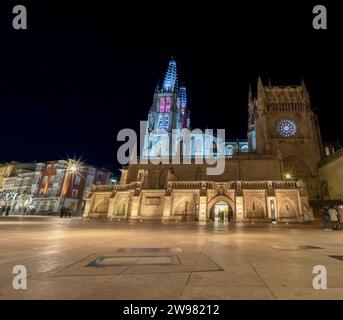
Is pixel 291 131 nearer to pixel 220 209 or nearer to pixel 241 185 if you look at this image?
pixel 220 209

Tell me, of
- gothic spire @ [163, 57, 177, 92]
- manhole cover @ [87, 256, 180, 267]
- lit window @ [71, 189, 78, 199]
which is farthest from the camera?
gothic spire @ [163, 57, 177, 92]

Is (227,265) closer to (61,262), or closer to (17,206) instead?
(61,262)

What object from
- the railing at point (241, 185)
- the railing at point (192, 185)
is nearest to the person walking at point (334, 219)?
the railing at point (241, 185)

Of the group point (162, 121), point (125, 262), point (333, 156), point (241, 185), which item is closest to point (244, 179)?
point (241, 185)

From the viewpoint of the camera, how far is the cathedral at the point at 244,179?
1120 inches

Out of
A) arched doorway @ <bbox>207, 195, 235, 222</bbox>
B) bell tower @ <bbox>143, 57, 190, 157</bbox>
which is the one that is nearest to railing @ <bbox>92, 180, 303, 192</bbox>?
arched doorway @ <bbox>207, 195, 235, 222</bbox>

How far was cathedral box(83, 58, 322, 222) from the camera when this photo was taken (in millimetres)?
28453

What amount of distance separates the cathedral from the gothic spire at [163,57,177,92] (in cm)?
2993

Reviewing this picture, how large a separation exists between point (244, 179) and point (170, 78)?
6384cm

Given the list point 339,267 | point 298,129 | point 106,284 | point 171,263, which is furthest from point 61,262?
point 298,129

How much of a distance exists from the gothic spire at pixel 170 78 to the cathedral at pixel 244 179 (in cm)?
2993

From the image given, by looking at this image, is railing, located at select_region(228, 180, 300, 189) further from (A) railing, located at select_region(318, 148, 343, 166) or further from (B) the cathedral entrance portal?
(A) railing, located at select_region(318, 148, 343, 166)

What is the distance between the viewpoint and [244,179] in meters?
37.7
